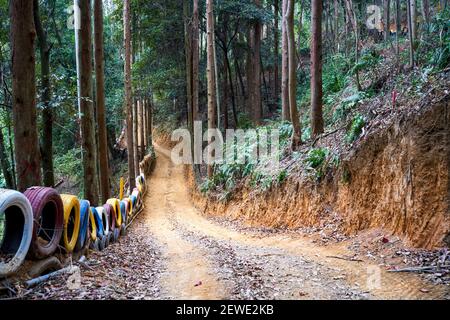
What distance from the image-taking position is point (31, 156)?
22.4 feet

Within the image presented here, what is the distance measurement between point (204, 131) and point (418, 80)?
767 inches

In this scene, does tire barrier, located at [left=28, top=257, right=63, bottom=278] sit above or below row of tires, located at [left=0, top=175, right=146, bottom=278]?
below

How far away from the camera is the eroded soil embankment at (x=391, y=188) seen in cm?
738

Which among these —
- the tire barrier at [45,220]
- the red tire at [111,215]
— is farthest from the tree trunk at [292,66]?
the tire barrier at [45,220]

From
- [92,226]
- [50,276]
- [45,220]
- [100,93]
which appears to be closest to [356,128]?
[92,226]

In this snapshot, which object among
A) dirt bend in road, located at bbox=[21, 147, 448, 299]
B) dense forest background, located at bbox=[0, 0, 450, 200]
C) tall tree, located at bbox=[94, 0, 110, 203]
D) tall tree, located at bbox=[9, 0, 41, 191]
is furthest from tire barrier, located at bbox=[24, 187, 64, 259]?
tall tree, located at bbox=[94, 0, 110, 203]

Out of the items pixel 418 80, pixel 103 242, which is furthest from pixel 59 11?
pixel 418 80

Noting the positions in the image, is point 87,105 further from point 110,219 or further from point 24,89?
point 24,89

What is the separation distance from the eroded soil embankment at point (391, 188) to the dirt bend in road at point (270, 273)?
3.54ft

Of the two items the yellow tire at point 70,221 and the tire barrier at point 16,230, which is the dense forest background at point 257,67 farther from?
the tire barrier at point 16,230

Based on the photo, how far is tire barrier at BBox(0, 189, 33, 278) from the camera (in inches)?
202

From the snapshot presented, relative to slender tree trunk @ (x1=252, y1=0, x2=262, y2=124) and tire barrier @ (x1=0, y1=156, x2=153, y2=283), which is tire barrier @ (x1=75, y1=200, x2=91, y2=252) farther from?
slender tree trunk @ (x1=252, y1=0, x2=262, y2=124)

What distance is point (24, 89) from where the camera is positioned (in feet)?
21.8

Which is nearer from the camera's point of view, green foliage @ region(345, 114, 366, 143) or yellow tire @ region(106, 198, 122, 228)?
green foliage @ region(345, 114, 366, 143)
